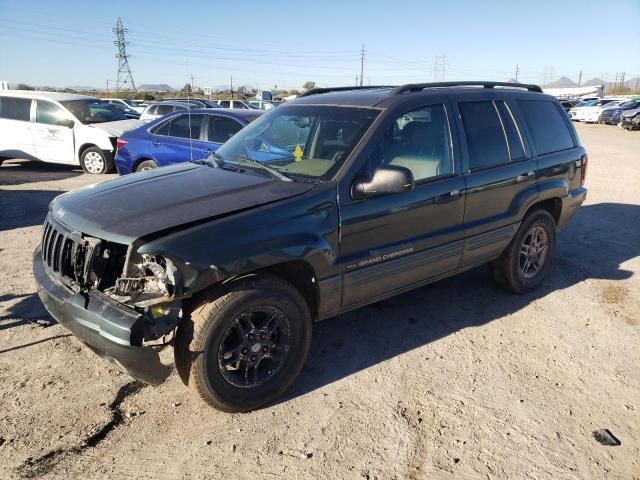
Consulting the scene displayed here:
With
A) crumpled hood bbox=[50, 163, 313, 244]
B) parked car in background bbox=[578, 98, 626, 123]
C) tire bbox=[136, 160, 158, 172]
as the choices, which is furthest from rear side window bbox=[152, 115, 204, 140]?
parked car in background bbox=[578, 98, 626, 123]

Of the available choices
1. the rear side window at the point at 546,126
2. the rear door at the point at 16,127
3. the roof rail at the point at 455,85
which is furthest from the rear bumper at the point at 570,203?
the rear door at the point at 16,127

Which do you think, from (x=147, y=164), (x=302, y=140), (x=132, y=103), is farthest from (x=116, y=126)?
(x=132, y=103)

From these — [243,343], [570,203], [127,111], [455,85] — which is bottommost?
[243,343]

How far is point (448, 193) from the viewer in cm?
396

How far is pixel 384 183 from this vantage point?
129 inches

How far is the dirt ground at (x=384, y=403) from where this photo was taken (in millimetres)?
2719

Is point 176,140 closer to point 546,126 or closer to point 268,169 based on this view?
point 268,169

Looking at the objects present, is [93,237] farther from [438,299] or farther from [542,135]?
[542,135]

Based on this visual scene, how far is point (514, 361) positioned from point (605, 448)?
3.20 ft

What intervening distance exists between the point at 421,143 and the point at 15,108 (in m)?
11.0

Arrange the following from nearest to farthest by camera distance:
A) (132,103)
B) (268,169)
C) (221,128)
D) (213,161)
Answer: (268,169) → (213,161) → (221,128) → (132,103)

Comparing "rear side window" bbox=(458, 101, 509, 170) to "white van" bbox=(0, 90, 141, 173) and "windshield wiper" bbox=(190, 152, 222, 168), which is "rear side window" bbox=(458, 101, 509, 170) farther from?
"white van" bbox=(0, 90, 141, 173)

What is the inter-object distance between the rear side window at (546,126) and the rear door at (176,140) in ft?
16.2

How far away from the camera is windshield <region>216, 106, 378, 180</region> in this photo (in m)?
3.58
